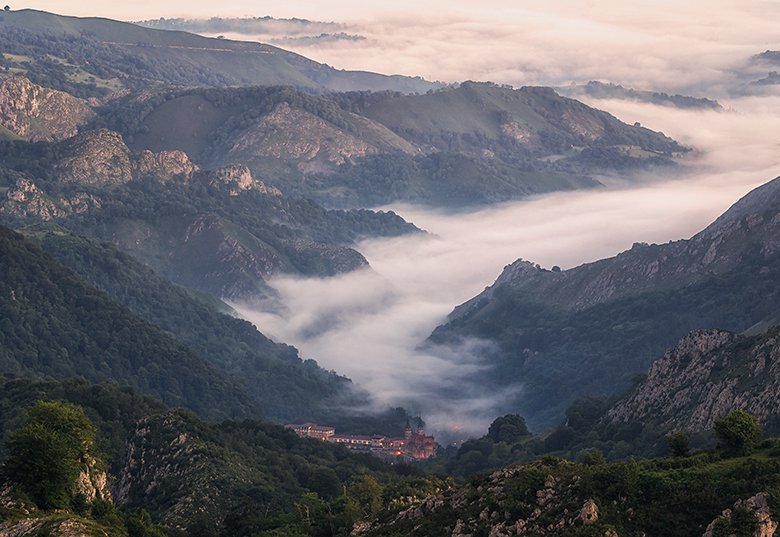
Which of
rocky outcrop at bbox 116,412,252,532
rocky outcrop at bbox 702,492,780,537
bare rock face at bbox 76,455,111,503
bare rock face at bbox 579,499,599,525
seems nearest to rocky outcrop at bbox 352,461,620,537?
bare rock face at bbox 579,499,599,525

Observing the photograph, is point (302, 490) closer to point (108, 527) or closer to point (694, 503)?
point (108, 527)

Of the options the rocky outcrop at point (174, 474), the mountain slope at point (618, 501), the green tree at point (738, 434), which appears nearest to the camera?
the mountain slope at point (618, 501)

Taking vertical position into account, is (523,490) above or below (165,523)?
above

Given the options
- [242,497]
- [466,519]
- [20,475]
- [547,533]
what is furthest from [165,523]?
[547,533]

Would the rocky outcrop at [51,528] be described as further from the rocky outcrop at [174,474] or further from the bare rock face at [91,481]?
the rocky outcrop at [174,474]

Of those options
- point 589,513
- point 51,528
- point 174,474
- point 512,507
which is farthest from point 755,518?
point 174,474

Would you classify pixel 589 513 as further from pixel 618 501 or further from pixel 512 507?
pixel 512 507

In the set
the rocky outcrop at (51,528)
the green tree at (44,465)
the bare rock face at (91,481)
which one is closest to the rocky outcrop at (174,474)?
the bare rock face at (91,481)

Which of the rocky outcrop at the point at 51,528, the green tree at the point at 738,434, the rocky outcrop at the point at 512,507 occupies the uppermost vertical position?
the green tree at the point at 738,434
